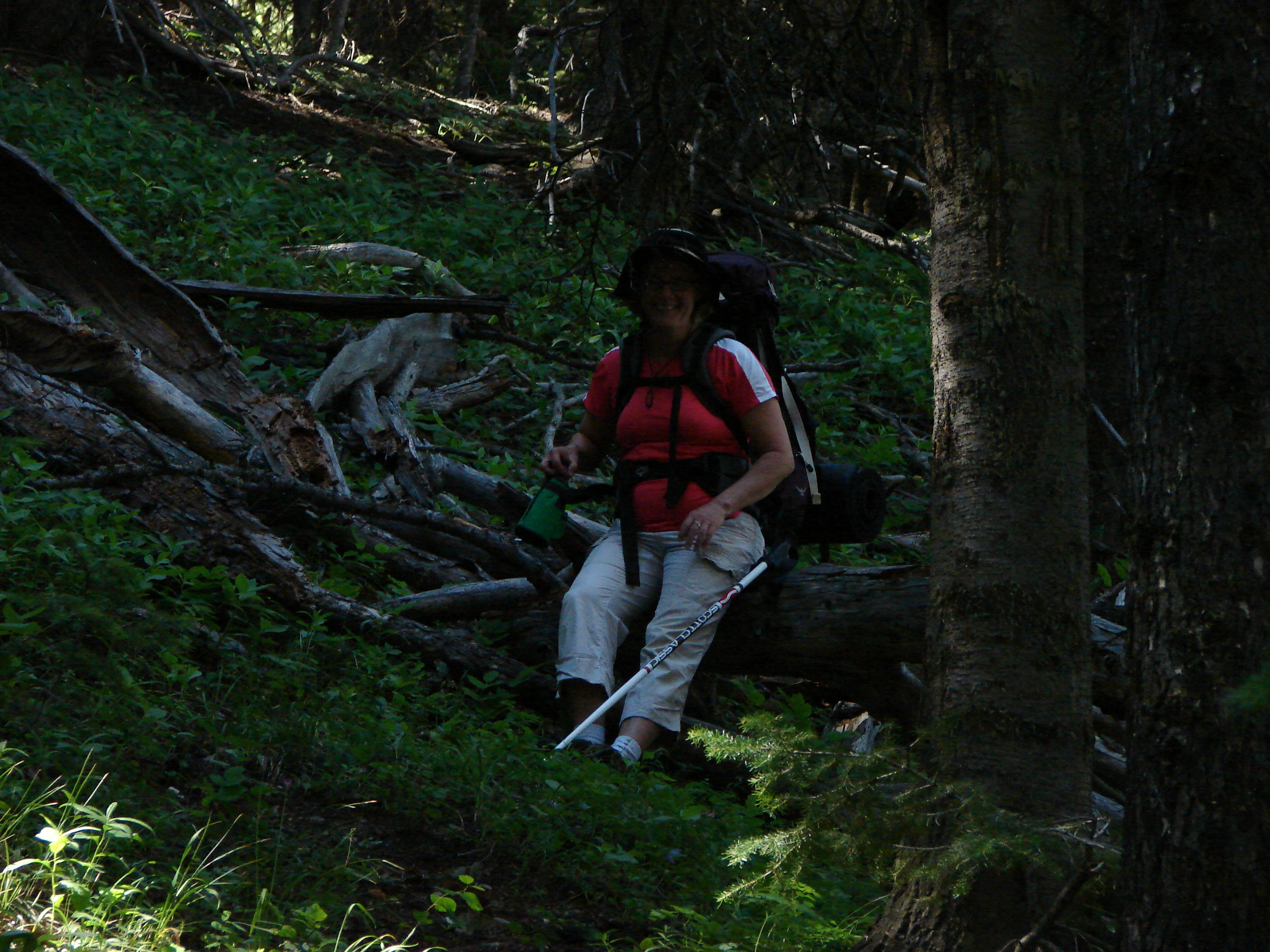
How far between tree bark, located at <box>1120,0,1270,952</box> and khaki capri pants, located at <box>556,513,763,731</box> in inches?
113

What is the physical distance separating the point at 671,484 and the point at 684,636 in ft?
2.29

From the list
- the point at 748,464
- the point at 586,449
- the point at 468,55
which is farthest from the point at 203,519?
the point at 468,55

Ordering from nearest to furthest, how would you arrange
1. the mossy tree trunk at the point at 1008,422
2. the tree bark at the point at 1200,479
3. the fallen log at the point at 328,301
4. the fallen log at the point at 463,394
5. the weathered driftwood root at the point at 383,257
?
the tree bark at the point at 1200,479 → the mossy tree trunk at the point at 1008,422 → the fallen log at the point at 463,394 → the fallen log at the point at 328,301 → the weathered driftwood root at the point at 383,257

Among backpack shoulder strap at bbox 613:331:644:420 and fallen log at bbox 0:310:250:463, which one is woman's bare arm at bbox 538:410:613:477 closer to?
backpack shoulder strap at bbox 613:331:644:420

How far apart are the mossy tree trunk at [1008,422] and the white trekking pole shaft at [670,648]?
80.7 inches

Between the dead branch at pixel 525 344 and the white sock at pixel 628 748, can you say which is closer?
the white sock at pixel 628 748

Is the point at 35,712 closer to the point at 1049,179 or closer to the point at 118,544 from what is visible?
the point at 118,544

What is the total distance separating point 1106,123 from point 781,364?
3.10 metres

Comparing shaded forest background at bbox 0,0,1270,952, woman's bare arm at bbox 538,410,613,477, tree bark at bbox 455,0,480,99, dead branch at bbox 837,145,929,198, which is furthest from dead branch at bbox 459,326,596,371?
tree bark at bbox 455,0,480,99

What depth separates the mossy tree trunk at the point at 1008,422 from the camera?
2949 millimetres

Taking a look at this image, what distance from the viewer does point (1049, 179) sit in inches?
123

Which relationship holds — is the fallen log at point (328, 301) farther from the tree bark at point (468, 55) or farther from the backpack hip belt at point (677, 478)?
the tree bark at point (468, 55)

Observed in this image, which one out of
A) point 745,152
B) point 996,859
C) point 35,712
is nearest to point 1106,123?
point 745,152

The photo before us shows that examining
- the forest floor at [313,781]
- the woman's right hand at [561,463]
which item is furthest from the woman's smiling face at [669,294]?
the forest floor at [313,781]
